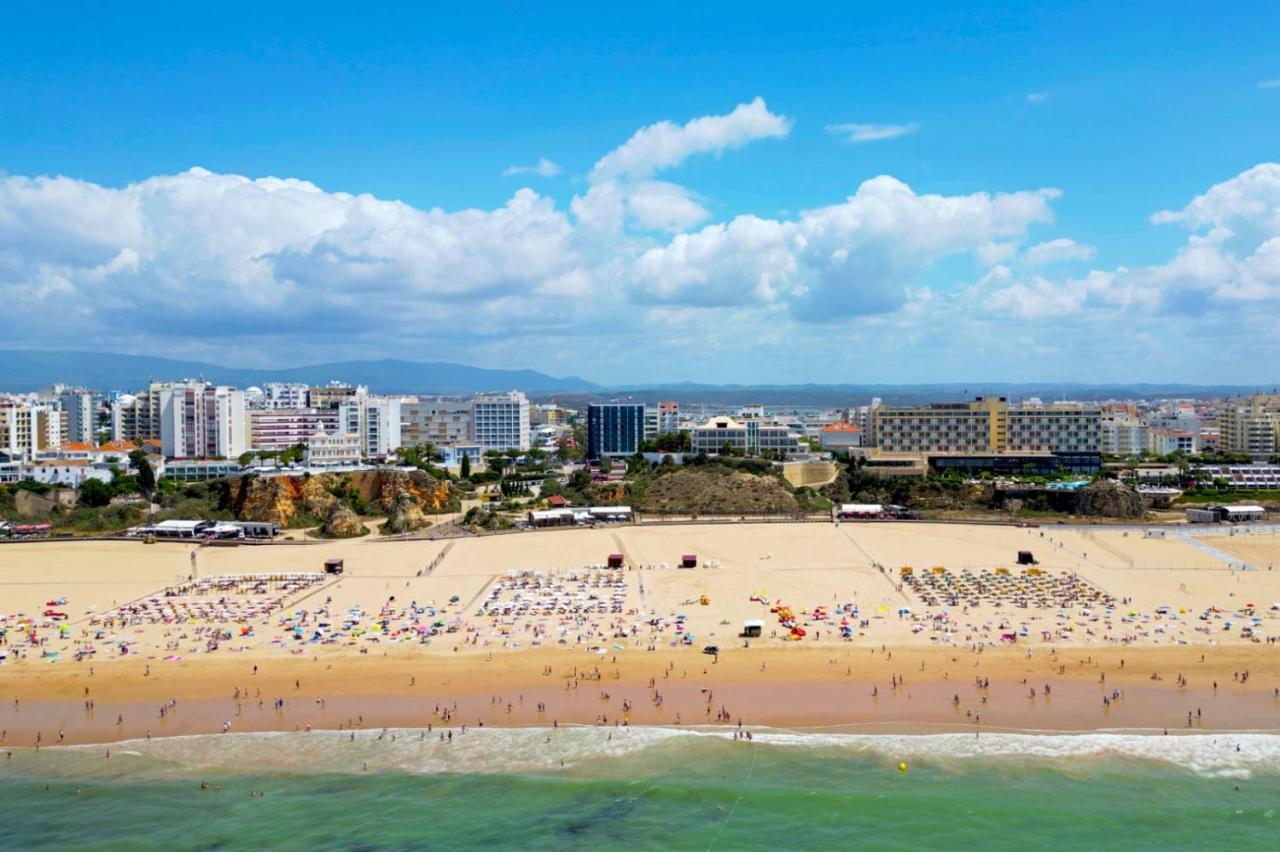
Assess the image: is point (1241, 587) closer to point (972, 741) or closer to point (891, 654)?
point (891, 654)

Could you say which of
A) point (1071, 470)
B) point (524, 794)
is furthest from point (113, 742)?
point (1071, 470)

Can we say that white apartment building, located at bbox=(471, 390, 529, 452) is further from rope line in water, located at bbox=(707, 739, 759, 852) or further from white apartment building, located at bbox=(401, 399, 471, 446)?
rope line in water, located at bbox=(707, 739, 759, 852)

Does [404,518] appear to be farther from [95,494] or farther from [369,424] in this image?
[369,424]

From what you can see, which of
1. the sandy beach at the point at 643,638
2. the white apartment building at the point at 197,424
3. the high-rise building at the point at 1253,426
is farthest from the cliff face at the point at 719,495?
the high-rise building at the point at 1253,426

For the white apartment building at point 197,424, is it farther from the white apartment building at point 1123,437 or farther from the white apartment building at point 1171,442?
the white apartment building at point 1171,442

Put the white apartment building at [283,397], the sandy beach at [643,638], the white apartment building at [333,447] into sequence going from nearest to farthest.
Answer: the sandy beach at [643,638] < the white apartment building at [333,447] < the white apartment building at [283,397]

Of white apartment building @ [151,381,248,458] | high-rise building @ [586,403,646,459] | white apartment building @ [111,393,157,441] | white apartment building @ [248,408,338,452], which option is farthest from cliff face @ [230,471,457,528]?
white apartment building @ [111,393,157,441]

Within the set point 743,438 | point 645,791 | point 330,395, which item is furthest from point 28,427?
point 645,791
